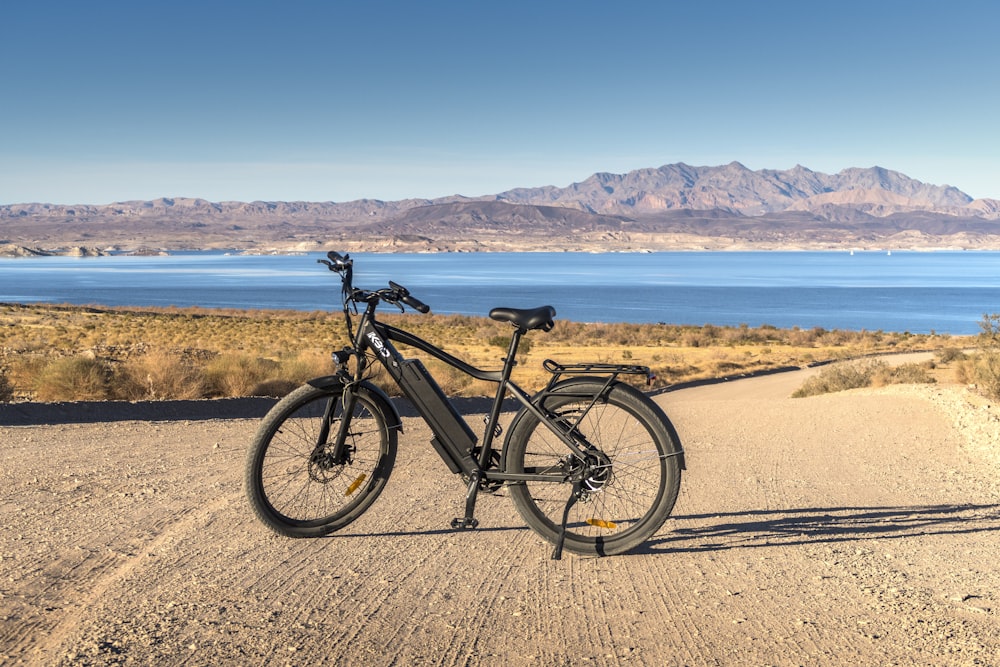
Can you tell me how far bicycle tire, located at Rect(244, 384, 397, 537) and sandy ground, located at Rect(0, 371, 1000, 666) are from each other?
0.17 meters

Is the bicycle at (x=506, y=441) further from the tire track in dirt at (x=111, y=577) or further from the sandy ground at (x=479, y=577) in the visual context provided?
the tire track in dirt at (x=111, y=577)

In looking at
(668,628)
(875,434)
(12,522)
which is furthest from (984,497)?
(12,522)

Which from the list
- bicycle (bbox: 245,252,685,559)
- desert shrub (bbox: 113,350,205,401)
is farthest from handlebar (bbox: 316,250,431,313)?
desert shrub (bbox: 113,350,205,401)

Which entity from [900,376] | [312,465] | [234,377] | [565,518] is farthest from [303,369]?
[565,518]

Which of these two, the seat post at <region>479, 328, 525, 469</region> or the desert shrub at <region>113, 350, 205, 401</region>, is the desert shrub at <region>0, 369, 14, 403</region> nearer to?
the desert shrub at <region>113, 350, 205, 401</region>

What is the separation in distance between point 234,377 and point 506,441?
12260 mm

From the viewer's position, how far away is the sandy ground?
356cm

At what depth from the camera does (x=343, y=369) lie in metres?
4.96

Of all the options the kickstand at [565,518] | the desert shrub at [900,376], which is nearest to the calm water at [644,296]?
the desert shrub at [900,376]

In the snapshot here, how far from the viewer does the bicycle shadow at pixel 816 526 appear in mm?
5293

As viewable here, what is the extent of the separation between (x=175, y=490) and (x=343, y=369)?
2.30m

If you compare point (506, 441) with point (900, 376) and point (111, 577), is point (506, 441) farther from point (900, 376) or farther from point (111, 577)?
point (900, 376)

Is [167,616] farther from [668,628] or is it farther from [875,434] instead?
[875,434]

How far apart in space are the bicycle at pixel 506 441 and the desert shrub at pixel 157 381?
35.0 ft
